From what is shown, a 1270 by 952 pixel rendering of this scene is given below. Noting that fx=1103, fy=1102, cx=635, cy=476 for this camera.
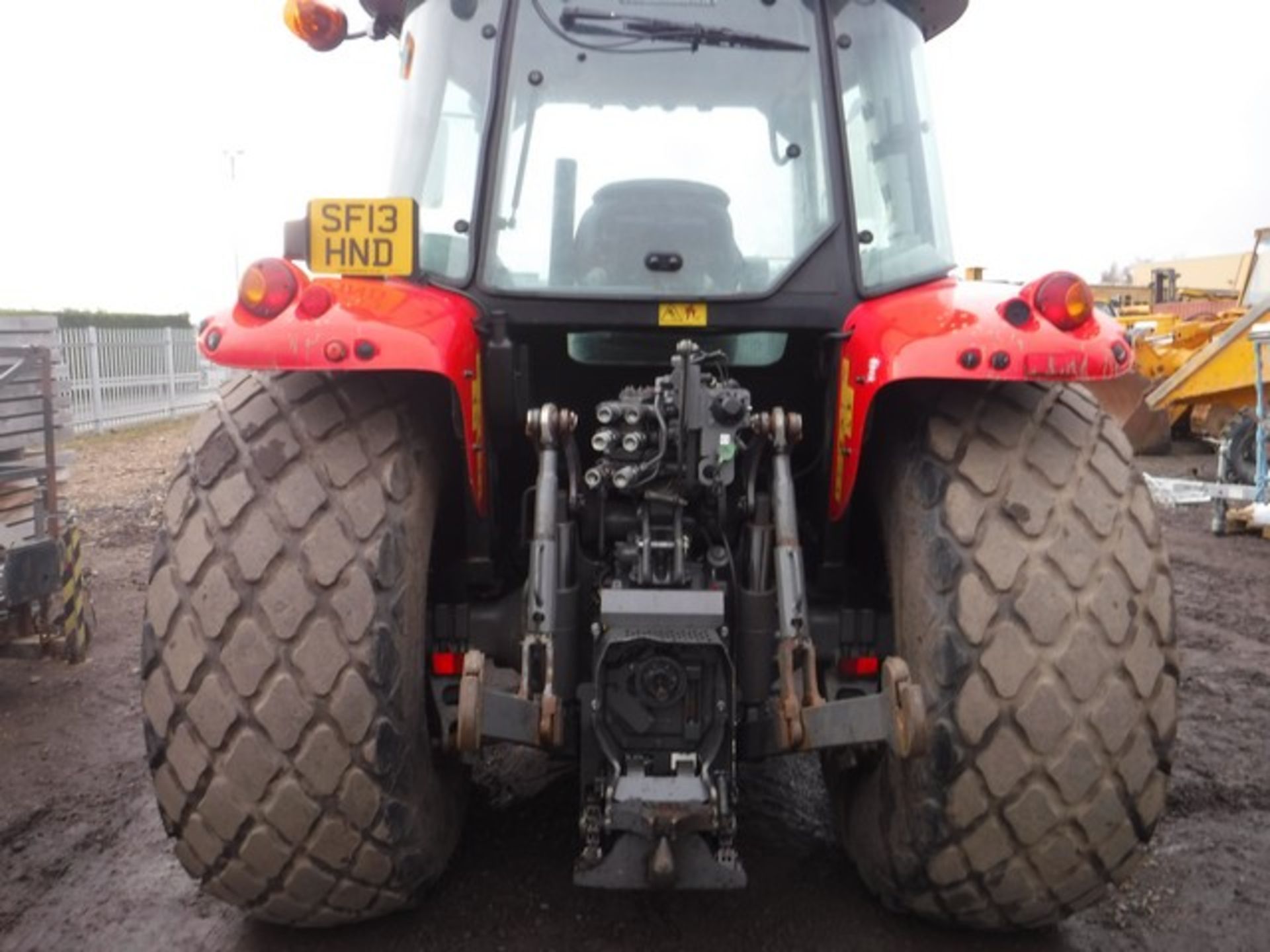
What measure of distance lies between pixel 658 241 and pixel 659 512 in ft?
2.25

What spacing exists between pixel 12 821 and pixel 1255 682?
4.90 meters

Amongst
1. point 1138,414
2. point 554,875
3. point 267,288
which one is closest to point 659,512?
point 267,288

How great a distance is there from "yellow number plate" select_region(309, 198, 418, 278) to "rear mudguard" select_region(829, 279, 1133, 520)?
1.03 m

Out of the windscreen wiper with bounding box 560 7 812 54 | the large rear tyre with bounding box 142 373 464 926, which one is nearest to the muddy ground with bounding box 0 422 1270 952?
the large rear tyre with bounding box 142 373 464 926

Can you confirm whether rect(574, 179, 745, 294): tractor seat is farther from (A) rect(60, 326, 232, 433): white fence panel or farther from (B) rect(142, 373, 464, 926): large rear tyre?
(A) rect(60, 326, 232, 433): white fence panel

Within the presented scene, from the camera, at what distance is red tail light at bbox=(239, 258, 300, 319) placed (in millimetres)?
2398

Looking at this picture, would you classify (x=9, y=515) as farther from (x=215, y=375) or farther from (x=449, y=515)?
(x=215, y=375)

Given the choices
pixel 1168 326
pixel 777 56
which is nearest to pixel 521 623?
pixel 777 56

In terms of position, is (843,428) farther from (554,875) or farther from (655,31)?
(554,875)

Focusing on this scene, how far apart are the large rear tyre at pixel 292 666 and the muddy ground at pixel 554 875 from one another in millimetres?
372

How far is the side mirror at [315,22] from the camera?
300cm

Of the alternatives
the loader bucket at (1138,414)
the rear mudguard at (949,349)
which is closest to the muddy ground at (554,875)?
the rear mudguard at (949,349)

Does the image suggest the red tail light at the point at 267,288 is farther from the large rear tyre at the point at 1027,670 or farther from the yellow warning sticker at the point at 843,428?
the large rear tyre at the point at 1027,670

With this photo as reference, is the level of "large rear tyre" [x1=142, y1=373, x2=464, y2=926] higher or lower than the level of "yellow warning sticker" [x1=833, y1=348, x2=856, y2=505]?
lower
